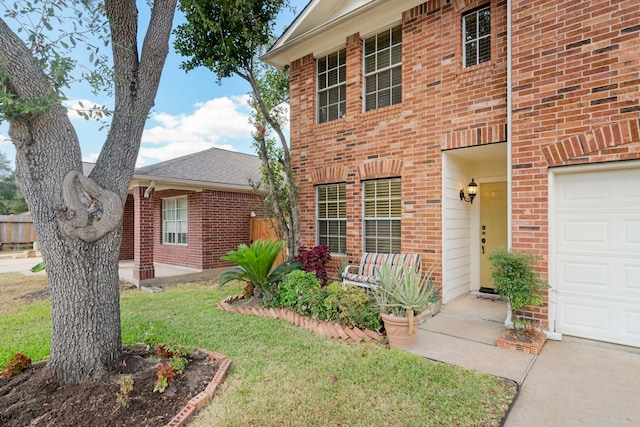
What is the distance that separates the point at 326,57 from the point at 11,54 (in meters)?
6.03

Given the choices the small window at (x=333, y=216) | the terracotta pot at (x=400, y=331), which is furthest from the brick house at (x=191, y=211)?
the terracotta pot at (x=400, y=331)

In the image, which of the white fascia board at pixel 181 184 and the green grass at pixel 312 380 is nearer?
the green grass at pixel 312 380

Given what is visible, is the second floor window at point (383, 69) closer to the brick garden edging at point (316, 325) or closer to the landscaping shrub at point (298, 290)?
the landscaping shrub at point (298, 290)

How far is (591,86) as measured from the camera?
3.96m

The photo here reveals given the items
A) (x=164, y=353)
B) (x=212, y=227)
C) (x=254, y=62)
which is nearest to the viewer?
(x=164, y=353)

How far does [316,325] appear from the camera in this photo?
4.68 metres

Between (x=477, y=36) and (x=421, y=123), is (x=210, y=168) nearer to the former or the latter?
(x=421, y=123)

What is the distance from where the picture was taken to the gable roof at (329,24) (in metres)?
6.02

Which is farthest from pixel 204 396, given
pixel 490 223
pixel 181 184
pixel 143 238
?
pixel 181 184

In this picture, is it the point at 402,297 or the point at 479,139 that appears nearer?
the point at 402,297

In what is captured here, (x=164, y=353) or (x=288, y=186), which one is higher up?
(x=288, y=186)

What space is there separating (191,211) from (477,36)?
897cm

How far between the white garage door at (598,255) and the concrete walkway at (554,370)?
0.84 ft

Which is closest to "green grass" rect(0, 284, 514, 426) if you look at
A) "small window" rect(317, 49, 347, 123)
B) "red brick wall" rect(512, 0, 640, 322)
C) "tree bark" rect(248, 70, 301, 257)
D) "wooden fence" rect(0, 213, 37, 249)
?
"red brick wall" rect(512, 0, 640, 322)
